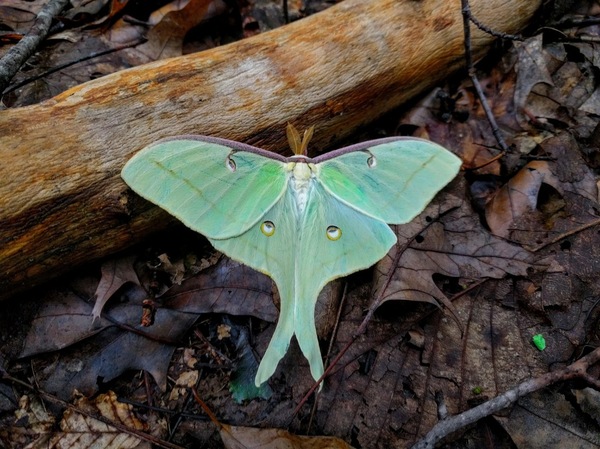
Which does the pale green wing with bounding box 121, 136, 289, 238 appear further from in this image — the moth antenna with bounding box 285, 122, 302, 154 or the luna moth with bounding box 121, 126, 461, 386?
the moth antenna with bounding box 285, 122, 302, 154

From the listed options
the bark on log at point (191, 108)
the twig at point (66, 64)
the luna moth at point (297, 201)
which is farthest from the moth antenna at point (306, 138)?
the twig at point (66, 64)

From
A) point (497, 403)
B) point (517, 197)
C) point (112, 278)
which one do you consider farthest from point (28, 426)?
point (517, 197)

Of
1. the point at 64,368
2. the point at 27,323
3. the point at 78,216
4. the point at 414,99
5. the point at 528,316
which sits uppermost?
the point at 78,216

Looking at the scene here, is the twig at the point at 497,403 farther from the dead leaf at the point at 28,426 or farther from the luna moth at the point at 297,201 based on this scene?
the dead leaf at the point at 28,426

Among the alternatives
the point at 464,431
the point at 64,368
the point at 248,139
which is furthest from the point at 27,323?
the point at 464,431

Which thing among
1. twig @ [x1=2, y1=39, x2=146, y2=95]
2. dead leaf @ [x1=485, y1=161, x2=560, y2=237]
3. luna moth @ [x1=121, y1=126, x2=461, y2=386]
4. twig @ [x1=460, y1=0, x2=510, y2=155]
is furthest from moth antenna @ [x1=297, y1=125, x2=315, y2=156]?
twig @ [x1=2, y1=39, x2=146, y2=95]

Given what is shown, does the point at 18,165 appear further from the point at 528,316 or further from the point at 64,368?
the point at 528,316
